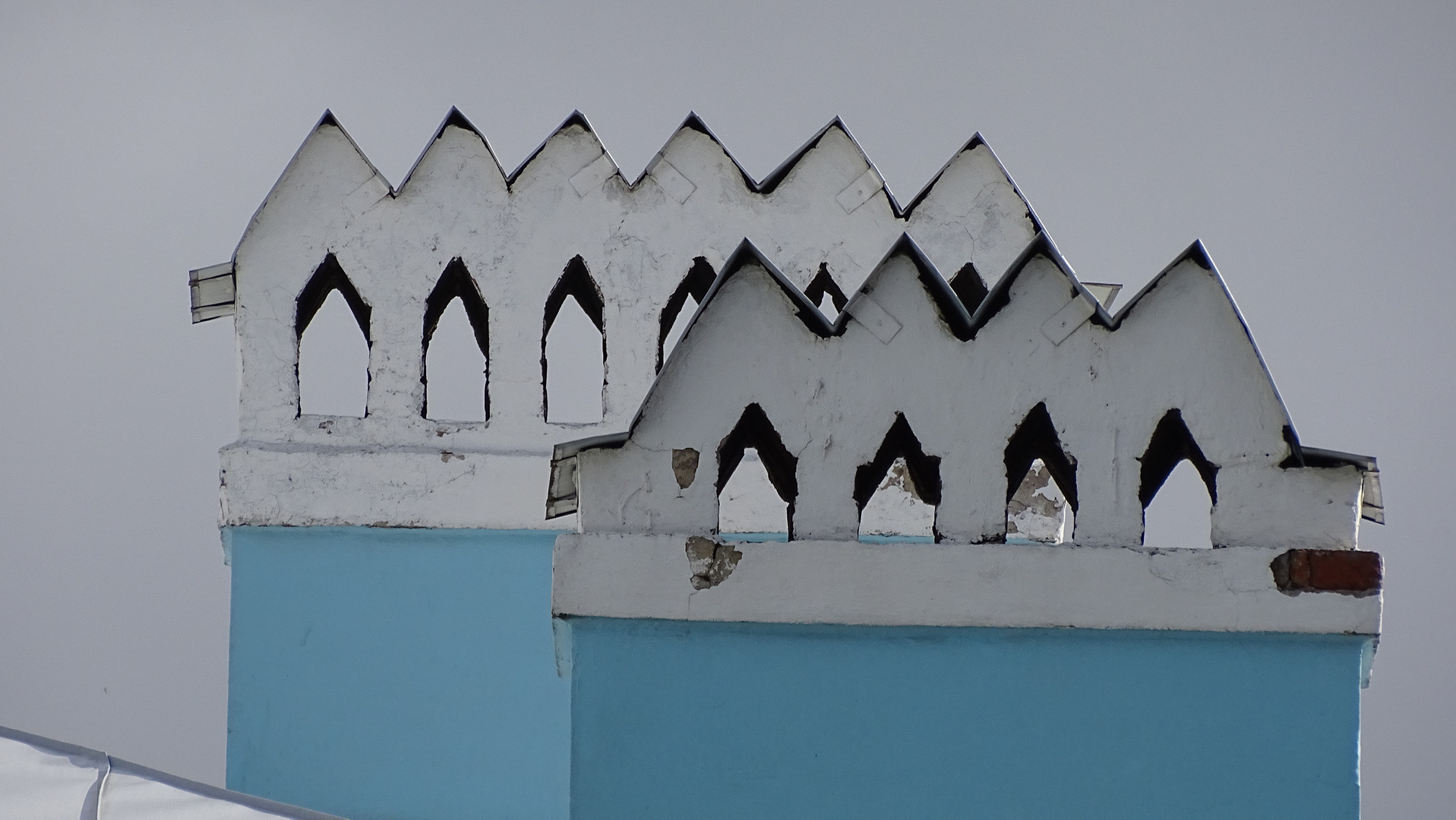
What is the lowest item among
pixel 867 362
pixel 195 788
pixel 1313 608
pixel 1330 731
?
pixel 195 788

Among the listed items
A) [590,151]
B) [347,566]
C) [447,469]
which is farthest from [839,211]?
[347,566]

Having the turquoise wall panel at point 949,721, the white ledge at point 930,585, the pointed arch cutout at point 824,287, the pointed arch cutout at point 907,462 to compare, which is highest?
the pointed arch cutout at point 824,287

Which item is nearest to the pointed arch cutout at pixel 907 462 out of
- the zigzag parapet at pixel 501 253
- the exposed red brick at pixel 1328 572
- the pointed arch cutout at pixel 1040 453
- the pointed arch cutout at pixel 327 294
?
the pointed arch cutout at pixel 1040 453

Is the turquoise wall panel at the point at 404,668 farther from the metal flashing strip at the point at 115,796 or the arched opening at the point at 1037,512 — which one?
the arched opening at the point at 1037,512

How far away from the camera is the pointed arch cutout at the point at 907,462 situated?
2252 mm

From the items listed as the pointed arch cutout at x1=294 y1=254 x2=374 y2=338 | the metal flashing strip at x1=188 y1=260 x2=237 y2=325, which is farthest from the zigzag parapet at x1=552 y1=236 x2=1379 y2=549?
the metal flashing strip at x1=188 y1=260 x2=237 y2=325

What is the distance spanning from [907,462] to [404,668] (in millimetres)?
1787

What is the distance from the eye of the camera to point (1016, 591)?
7.08 feet

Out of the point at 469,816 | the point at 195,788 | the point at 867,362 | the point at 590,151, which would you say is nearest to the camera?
the point at 867,362

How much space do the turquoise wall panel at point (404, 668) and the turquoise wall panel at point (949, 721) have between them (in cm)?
130

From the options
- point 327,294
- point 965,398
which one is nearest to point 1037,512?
point 965,398

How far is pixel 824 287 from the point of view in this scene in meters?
3.71

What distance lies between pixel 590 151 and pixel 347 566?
1.37m

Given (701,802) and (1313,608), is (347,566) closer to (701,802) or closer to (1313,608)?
(701,802)
